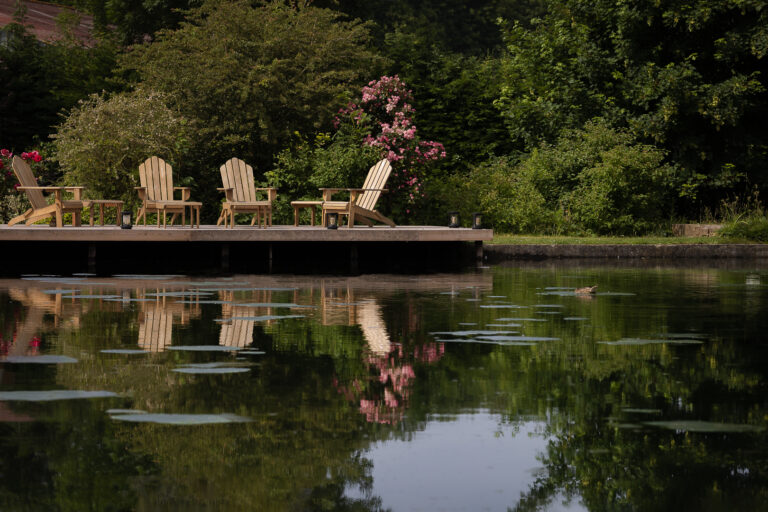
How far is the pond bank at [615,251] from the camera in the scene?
19562 millimetres

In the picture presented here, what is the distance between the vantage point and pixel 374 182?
64.7ft

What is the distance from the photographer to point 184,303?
1148cm

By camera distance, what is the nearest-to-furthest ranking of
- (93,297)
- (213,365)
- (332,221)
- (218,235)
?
(213,365), (93,297), (218,235), (332,221)

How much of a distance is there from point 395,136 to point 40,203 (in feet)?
22.3

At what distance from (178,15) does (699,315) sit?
2756cm

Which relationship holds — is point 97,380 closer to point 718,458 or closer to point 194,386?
point 194,386

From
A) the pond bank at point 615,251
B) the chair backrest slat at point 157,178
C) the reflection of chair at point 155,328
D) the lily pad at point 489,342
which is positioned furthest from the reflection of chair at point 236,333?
the pond bank at point 615,251

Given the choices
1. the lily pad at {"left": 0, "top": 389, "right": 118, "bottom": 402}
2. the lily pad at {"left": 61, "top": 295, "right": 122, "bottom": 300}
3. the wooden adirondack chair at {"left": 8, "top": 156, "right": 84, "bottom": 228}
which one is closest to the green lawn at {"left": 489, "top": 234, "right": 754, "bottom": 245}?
the wooden adirondack chair at {"left": 8, "top": 156, "right": 84, "bottom": 228}

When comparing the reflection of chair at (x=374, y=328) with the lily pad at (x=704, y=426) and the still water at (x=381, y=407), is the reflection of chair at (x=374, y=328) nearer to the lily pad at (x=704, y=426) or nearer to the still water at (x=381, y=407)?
the still water at (x=381, y=407)

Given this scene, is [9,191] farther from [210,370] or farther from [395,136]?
[210,370]

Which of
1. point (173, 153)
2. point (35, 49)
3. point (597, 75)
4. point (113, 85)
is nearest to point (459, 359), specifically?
point (173, 153)

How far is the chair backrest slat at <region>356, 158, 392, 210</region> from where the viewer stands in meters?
19.4

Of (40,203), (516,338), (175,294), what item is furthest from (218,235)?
(516,338)

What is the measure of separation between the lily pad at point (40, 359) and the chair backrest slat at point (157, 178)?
39.1 feet
